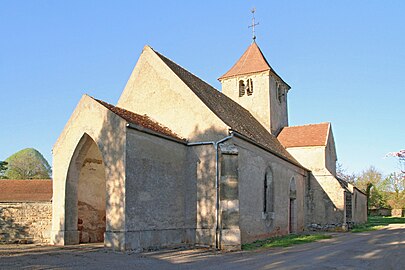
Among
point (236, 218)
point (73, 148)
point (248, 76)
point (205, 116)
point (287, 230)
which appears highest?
point (248, 76)

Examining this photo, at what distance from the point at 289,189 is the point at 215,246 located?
10.1 m

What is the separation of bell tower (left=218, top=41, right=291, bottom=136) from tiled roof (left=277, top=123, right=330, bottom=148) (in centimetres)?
84

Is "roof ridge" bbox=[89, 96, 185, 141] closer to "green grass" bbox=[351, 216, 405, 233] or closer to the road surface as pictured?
the road surface

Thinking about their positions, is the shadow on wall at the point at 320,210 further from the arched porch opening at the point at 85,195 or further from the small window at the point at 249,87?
the arched porch opening at the point at 85,195

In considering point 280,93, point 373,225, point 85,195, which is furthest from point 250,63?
point 85,195

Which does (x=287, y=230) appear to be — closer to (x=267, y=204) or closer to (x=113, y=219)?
(x=267, y=204)

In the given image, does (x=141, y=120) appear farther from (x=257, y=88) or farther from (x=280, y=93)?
(x=280, y=93)

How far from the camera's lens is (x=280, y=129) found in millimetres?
31594

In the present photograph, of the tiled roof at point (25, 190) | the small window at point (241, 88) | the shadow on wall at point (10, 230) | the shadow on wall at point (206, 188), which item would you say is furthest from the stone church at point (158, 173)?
the tiled roof at point (25, 190)

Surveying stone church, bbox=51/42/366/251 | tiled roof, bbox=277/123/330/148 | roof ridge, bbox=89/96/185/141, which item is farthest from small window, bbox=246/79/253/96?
roof ridge, bbox=89/96/185/141

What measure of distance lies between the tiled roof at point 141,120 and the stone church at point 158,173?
0.08 meters

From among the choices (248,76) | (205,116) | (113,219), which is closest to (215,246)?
(113,219)

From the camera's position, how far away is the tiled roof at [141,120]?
14.9m

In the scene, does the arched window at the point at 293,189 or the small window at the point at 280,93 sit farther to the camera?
the small window at the point at 280,93
